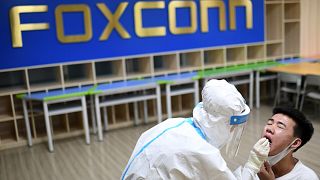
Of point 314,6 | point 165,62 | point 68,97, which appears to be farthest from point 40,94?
point 314,6

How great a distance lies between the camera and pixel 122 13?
16.0 feet

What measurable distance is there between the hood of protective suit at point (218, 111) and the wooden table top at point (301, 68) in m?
3.61

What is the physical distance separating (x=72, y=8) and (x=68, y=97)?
124 centimetres

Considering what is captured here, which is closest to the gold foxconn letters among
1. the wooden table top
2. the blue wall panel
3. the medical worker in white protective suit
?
the blue wall panel

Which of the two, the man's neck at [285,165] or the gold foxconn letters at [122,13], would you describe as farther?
the gold foxconn letters at [122,13]

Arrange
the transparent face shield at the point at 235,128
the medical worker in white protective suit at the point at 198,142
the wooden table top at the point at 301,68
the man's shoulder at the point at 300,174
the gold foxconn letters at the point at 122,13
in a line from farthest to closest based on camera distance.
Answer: the wooden table top at the point at 301,68, the gold foxconn letters at the point at 122,13, the man's shoulder at the point at 300,174, the transparent face shield at the point at 235,128, the medical worker in white protective suit at the point at 198,142

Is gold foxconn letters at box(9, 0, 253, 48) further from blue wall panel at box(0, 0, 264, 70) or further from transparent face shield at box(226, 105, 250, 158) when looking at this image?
transparent face shield at box(226, 105, 250, 158)

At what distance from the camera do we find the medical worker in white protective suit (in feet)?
5.33

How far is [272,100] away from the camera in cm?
621

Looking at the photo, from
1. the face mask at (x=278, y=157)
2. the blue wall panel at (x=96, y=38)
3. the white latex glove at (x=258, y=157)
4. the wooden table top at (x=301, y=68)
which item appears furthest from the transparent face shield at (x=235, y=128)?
the wooden table top at (x=301, y=68)

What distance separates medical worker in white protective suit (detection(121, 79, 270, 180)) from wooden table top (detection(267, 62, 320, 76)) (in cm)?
357

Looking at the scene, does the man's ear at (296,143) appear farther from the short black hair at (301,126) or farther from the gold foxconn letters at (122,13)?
the gold foxconn letters at (122,13)

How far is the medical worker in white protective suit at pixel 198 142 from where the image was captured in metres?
1.62

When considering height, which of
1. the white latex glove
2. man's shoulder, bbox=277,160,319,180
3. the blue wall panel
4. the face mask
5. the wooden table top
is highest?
the blue wall panel
